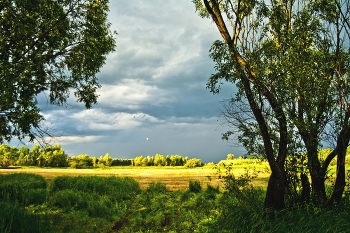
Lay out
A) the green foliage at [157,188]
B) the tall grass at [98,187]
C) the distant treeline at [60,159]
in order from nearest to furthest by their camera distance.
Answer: the tall grass at [98,187] → the green foliage at [157,188] → the distant treeline at [60,159]

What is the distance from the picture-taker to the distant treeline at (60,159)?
57.8 m

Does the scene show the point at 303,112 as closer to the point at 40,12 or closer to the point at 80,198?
the point at 40,12

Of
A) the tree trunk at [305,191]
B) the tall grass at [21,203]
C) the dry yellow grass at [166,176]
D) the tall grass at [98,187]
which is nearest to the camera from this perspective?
the tall grass at [21,203]

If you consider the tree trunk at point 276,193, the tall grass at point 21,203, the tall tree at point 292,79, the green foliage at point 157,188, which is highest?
the tall tree at point 292,79

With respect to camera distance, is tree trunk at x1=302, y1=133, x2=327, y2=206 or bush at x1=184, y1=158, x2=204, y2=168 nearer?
tree trunk at x1=302, y1=133, x2=327, y2=206

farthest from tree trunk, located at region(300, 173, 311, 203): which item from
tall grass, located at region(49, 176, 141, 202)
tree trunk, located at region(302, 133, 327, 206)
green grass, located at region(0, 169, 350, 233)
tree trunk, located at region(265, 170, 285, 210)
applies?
tall grass, located at region(49, 176, 141, 202)

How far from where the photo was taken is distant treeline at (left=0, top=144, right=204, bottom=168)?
57.8 metres

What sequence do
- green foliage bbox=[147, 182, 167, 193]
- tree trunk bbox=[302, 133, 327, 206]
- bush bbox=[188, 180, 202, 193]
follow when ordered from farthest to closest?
green foliage bbox=[147, 182, 167, 193] < bush bbox=[188, 180, 202, 193] < tree trunk bbox=[302, 133, 327, 206]

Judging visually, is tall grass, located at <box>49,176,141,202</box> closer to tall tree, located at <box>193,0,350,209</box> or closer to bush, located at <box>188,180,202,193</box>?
bush, located at <box>188,180,202,193</box>

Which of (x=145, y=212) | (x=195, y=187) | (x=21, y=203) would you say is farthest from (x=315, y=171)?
(x=21, y=203)

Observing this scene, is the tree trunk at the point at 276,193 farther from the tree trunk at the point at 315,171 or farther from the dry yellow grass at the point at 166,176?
the dry yellow grass at the point at 166,176

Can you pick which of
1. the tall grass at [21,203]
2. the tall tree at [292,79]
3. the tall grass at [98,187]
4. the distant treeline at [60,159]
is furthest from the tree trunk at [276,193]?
the distant treeline at [60,159]

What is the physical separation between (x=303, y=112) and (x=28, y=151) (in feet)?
204

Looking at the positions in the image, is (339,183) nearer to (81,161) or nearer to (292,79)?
(292,79)
